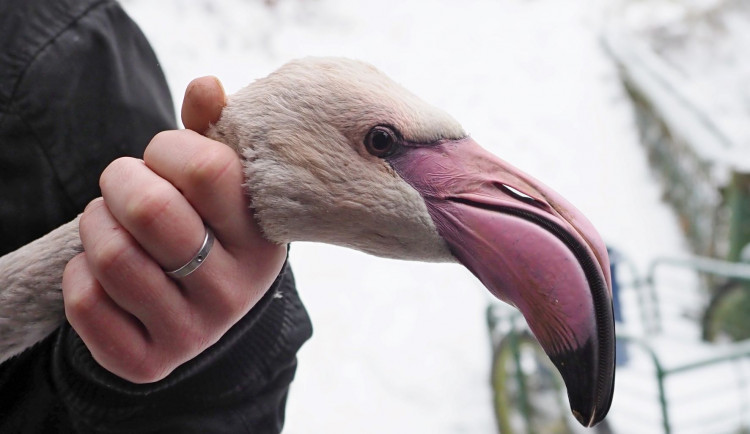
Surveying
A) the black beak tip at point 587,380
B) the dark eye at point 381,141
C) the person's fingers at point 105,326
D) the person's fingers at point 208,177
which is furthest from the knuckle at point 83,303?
the black beak tip at point 587,380

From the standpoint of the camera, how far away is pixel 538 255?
1.91 ft

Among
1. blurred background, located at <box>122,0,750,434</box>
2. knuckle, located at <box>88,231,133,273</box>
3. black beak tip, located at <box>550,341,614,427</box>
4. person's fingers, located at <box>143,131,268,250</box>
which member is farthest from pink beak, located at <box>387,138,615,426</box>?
blurred background, located at <box>122,0,750,434</box>

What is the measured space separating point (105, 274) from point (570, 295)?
1.29 ft

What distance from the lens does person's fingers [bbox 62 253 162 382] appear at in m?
0.59

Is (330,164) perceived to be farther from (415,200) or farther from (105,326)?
(105,326)

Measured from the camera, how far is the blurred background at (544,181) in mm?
2271

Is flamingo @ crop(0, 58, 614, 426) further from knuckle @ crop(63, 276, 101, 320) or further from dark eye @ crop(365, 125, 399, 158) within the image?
knuckle @ crop(63, 276, 101, 320)

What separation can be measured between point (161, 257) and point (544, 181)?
11.8 ft

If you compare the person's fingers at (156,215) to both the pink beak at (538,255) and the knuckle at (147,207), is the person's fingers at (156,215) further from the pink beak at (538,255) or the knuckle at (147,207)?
the pink beak at (538,255)

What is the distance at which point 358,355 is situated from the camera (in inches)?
113

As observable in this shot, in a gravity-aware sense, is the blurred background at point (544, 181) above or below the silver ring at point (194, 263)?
below

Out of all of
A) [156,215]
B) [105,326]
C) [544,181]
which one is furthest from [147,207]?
[544,181]

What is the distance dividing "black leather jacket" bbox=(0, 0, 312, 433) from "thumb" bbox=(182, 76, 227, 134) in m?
0.21

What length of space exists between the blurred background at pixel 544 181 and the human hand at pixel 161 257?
82 cm
